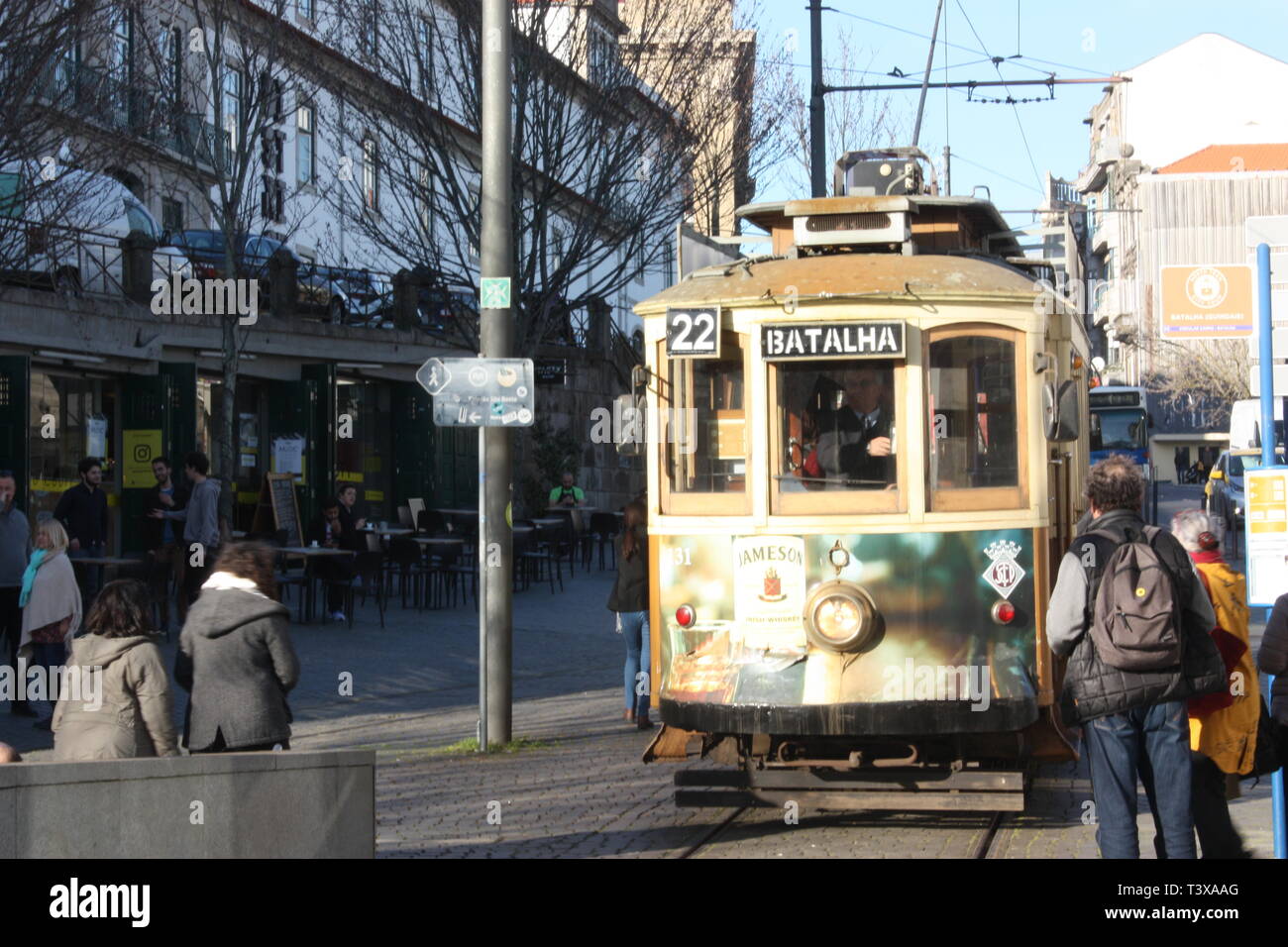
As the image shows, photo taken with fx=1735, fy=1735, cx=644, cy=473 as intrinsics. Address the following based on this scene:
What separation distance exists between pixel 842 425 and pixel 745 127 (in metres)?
17.5

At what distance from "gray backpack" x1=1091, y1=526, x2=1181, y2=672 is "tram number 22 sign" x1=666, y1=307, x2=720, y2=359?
3.08 meters

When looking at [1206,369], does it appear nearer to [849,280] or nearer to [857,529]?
[849,280]

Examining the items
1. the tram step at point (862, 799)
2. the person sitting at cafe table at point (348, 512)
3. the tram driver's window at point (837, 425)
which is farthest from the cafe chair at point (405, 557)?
the tram driver's window at point (837, 425)

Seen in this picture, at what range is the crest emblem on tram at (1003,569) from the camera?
29.3 feet

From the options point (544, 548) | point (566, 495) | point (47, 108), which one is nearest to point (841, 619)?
point (47, 108)

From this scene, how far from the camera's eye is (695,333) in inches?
363

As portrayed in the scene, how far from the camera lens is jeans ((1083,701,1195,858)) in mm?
6645

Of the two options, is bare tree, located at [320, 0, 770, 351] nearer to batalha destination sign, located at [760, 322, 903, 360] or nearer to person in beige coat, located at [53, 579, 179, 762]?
batalha destination sign, located at [760, 322, 903, 360]

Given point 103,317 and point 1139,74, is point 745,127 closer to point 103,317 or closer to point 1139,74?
point 103,317

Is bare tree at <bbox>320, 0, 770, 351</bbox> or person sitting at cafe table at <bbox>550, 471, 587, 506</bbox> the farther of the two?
person sitting at cafe table at <bbox>550, 471, 587, 506</bbox>

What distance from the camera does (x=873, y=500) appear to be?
29.6 feet

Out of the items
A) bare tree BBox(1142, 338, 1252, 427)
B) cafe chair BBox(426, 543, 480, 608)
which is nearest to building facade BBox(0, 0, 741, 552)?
cafe chair BBox(426, 543, 480, 608)

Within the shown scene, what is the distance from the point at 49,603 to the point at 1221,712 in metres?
8.60

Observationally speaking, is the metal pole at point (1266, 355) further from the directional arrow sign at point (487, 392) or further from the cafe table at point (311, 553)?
the cafe table at point (311, 553)
